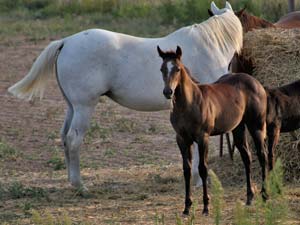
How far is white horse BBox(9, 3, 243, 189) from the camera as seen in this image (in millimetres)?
8156

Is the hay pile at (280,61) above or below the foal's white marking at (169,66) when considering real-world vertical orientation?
below

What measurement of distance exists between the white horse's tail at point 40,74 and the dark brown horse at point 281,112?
2.14 metres

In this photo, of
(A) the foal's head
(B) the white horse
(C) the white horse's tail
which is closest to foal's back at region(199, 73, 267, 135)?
(A) the foal's head

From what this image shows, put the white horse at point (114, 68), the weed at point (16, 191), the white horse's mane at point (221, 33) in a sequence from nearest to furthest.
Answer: the weed at point (16, 191) < the white horse at point (114, 68) < the white horse's mane at point (221, 33)

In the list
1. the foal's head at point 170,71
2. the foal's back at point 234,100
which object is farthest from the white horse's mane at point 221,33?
the foal's head at point 170,71

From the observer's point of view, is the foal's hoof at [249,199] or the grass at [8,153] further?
the grass at [8,153]

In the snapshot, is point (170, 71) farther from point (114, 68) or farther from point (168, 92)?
point (114, 68)

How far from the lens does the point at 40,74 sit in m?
8.46

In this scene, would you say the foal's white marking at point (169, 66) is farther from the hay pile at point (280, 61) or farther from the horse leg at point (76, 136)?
the hay pile at point (280, 61)

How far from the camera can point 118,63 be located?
8.20 meters

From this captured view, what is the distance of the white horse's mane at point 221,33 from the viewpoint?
8484 mm

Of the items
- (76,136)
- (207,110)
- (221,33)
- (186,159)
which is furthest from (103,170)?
(207,110)

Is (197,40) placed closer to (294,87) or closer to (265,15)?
(294,87)

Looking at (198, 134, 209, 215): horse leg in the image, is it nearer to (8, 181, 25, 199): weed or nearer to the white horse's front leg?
the white horse's front leg
